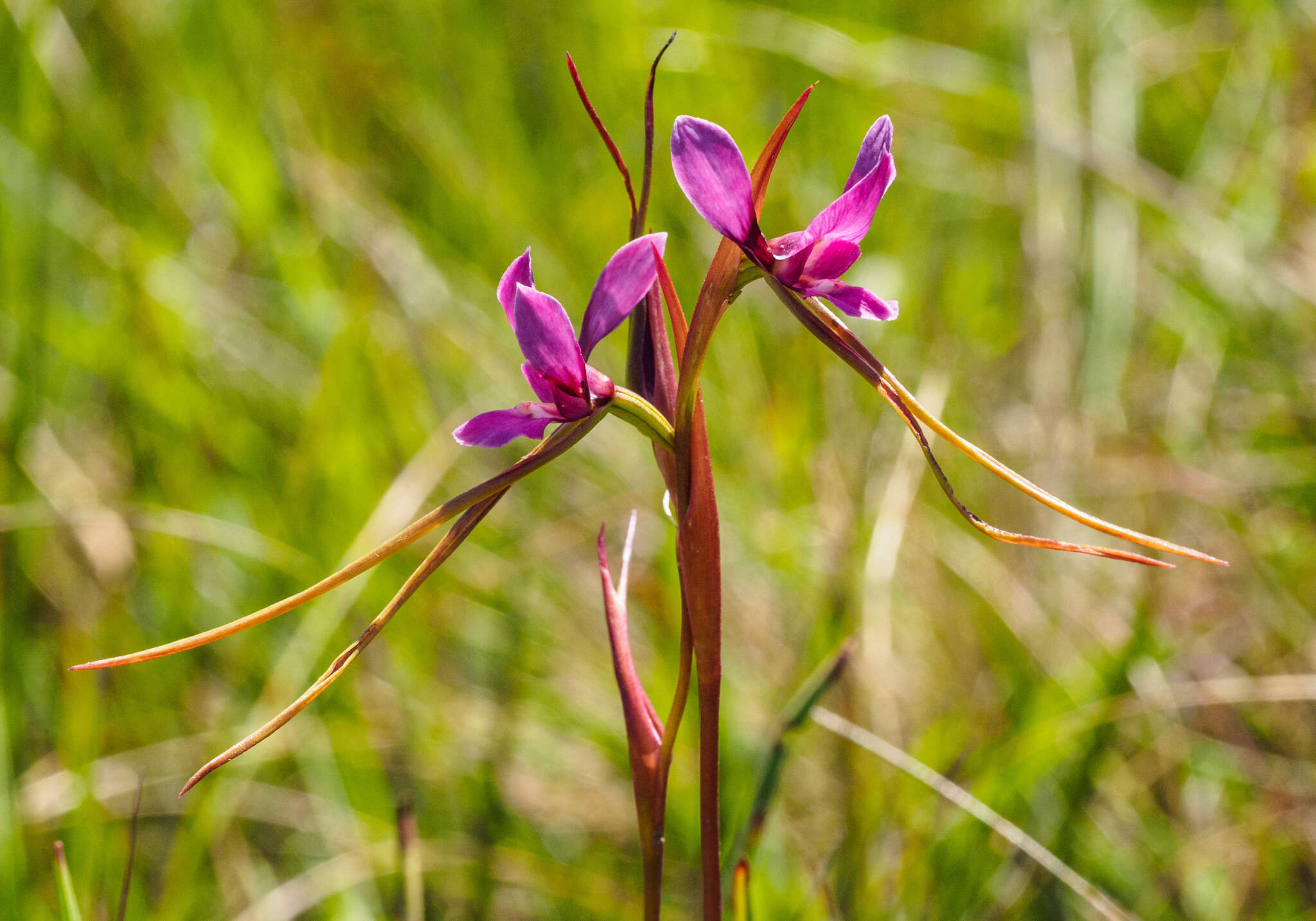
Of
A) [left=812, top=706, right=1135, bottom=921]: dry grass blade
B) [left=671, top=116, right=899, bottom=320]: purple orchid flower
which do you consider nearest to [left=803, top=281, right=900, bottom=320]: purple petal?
[left=671, top=116, right=899, bottom=320]: purple orchid flower

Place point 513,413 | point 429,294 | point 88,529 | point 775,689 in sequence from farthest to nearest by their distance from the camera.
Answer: point 429,294, point 88,529, point 775,689, point 513,413

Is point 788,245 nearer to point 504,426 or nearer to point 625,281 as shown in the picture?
point 625,281

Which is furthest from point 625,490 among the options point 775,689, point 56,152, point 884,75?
point 56,152

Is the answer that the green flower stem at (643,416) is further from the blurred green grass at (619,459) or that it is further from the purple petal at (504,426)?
the blurred green grass at (619,459)

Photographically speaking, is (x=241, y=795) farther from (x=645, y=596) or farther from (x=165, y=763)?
(x=645, y=596)

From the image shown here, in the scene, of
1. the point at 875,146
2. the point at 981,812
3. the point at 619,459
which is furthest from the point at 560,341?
the point at 619,459

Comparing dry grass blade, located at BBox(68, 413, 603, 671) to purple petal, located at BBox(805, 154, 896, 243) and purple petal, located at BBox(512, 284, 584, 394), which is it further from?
purple petal, located at BBox(805, 154, 896, 243)
